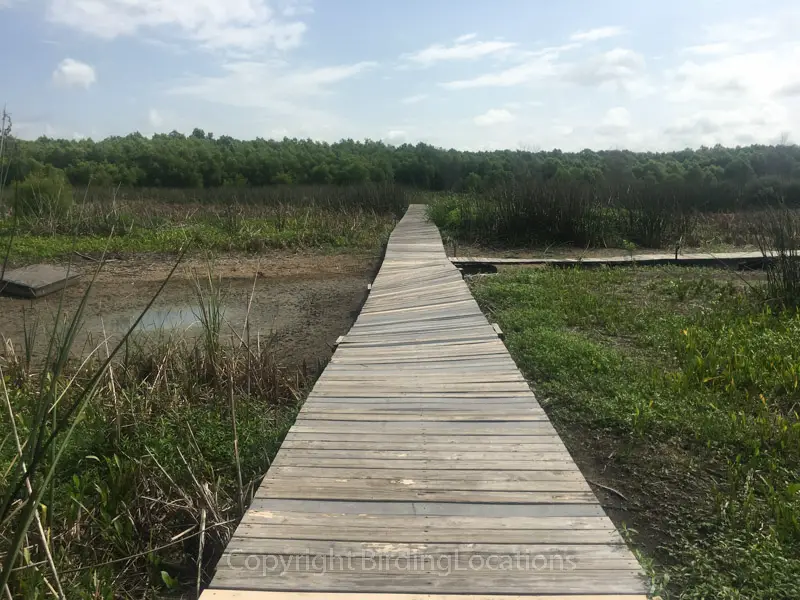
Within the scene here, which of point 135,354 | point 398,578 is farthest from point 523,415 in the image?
point 135,354

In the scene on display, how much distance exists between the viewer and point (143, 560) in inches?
111

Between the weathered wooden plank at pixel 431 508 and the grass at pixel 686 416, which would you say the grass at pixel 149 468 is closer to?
the weathered wooden plank at pixel 431 508

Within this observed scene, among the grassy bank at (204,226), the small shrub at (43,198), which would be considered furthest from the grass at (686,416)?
the small shrub at (43,198)

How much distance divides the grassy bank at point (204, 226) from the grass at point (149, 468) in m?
6.03

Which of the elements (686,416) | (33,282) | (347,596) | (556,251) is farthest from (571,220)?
(347,596)

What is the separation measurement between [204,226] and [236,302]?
20.4 ft

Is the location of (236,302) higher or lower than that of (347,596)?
lower

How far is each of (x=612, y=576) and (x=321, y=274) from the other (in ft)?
27.4

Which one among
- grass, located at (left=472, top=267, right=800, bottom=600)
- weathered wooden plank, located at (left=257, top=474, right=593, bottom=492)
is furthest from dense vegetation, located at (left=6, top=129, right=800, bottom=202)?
weathered wooden plank, located at (left=257, top=474, right=593, bottom=492)

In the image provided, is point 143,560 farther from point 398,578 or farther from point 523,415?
point 523,415

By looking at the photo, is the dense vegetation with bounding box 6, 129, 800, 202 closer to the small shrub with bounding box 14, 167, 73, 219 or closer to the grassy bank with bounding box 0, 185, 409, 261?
the grassy bank with bounding box 0, 185, 409, 261

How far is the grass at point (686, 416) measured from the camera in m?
2.35

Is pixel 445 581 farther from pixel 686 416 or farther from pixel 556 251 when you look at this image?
pixel 556 251

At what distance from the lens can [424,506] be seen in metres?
2.27
